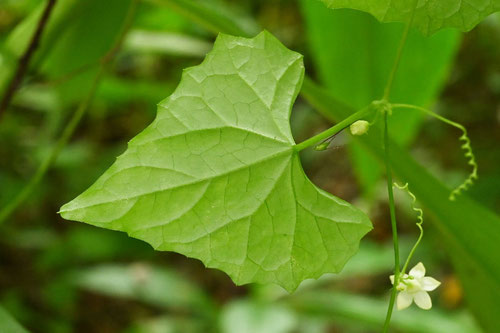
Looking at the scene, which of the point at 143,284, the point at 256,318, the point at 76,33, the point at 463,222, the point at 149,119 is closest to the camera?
the point at 463,222

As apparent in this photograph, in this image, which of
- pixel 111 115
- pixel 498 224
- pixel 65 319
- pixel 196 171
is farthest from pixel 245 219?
pixel 111 115

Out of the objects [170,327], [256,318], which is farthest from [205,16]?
[170,327]

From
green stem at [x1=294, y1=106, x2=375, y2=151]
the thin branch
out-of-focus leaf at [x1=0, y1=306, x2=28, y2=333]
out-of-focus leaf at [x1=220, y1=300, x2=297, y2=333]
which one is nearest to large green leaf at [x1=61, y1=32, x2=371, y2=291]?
green stem at [x1=294, y1=106, x2=375, y2=151]

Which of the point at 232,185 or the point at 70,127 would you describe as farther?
the point at 70,127

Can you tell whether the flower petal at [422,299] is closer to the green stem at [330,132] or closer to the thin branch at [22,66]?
the green stem at [330,132]

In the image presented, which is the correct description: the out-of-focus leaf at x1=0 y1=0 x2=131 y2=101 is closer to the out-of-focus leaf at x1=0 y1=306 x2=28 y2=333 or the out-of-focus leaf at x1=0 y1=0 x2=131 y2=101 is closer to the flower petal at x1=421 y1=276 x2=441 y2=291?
the out-of-focus leaf at x1=0 y1=306 x2=28 y2=333

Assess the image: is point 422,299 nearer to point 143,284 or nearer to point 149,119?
point 143,284

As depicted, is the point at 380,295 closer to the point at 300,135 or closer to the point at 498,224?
the point at 300,135
